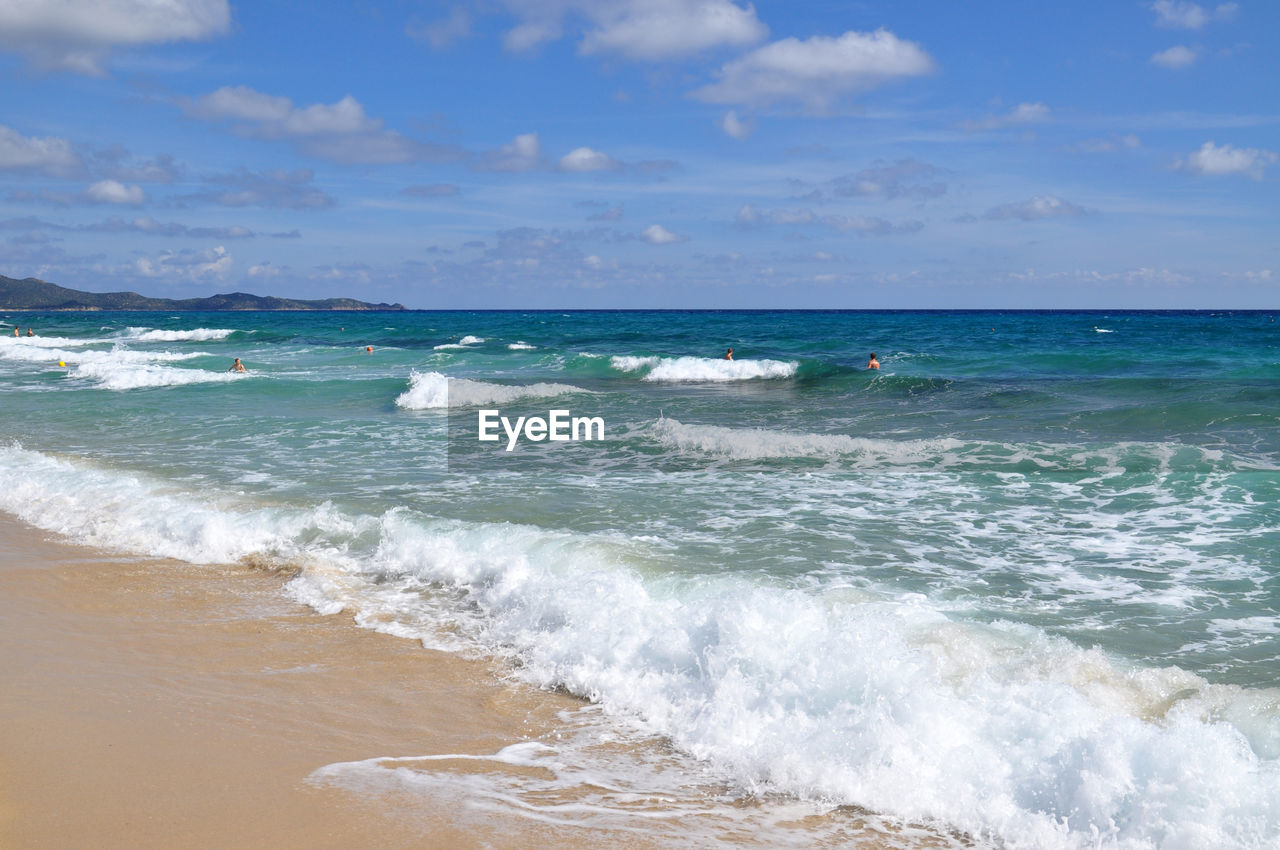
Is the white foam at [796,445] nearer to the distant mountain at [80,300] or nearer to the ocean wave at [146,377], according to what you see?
the ocean wave at [146,377]

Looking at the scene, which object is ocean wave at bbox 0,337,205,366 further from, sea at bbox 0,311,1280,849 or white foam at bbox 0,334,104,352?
sea at bbox 0,311,1280,849

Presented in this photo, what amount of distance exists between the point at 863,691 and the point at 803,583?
2.06 metres

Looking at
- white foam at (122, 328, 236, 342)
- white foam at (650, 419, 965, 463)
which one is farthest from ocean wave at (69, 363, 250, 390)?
white foam at (122, 328, 236, 342)

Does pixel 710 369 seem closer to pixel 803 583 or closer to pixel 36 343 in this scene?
pixel 803 583

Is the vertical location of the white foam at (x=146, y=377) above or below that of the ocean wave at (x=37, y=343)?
below

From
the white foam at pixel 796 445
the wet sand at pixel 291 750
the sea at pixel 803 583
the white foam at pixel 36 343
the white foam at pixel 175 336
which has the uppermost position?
the white foam at pixel 175 336

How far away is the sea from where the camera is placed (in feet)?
13.2

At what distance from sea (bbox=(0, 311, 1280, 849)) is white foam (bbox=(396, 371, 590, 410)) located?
2.26 meters

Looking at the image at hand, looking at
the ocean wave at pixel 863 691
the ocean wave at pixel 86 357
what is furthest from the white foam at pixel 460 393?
the ocean wave at pixel 86 357

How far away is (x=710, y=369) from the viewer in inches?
1180

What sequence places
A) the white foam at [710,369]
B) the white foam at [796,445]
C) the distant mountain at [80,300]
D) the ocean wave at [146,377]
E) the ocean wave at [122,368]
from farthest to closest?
the distant mountain at [80,300], the white foam at [710,369], the ocean wave at [122,368], the ocean wave at [146,377], the white foam at [796,445]

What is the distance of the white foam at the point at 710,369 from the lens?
29.4 meters

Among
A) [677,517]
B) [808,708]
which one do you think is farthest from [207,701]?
[677,517]

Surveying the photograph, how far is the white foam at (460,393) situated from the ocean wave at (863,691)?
499 inches
